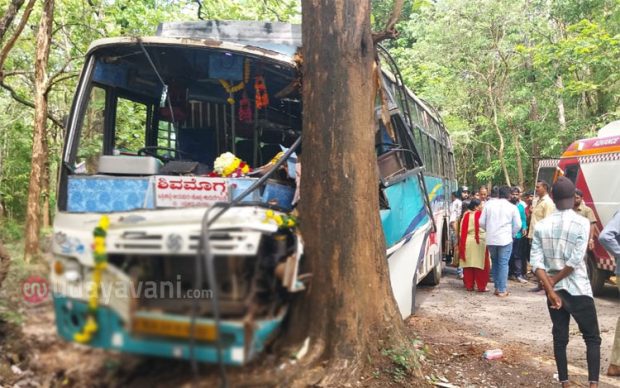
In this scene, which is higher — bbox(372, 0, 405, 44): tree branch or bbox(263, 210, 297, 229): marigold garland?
bbox(372, 0, 405, 44): tree branch

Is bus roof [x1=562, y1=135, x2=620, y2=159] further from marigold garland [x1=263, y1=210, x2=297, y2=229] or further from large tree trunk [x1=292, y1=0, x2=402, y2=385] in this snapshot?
marigold garland [x1=263, y1=210, x2=297, y2=229]

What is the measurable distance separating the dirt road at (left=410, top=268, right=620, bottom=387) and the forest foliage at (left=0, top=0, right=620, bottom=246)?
528 centimetres

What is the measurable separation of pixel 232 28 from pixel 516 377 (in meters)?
3.59

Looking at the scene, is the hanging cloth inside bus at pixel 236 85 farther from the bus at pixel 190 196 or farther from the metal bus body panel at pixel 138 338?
the metal bus body panel at pixel 138 338

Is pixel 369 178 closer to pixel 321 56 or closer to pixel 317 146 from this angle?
pixel 317 146

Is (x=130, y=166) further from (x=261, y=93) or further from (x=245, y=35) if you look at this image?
(x=245, y=35)

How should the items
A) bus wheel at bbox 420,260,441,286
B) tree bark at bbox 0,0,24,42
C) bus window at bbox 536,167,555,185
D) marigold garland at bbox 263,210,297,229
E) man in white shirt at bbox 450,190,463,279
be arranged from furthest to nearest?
bus window at bbox 536,167,555,185 < man in white shirt at bbox 450,190,463,279 < bus wheel at bbox 420,260,441,286 < tree bark at bbox 0,0,24,42 < marigold garland at bbox 263,210,297,229

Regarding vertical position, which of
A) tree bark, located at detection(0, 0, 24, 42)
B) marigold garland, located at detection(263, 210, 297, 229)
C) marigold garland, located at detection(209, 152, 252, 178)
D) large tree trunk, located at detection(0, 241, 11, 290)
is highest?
tree bark, located at detection(0, 0, 24, 42)

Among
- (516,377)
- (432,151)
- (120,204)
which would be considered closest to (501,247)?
(432,151)

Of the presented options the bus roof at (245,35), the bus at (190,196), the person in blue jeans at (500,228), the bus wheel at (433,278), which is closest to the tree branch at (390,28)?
Result: the bus at (190,196)

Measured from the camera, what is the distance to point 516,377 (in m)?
4.33

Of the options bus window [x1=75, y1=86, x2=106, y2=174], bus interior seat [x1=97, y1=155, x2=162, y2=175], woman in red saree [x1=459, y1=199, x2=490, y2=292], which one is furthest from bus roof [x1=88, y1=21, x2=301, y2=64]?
woman in red saree [x1=459, y1=199, x2=490, y2=292]

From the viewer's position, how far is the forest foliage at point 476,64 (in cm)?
1037

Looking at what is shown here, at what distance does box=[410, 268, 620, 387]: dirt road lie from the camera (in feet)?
14.7
